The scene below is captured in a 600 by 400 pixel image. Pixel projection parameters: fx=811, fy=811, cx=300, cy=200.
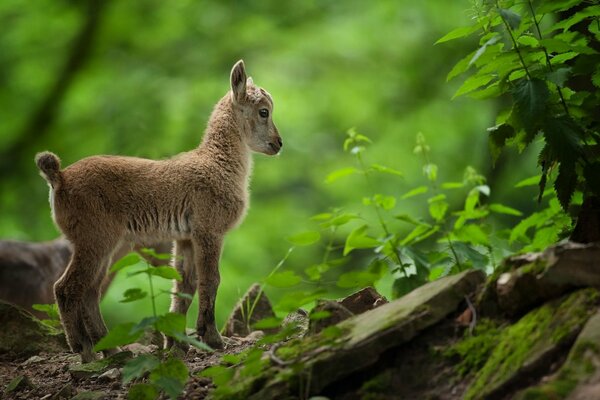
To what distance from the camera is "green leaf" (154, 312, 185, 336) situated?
13.0 feet

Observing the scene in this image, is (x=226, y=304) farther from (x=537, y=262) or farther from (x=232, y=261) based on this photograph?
(x=537, y=262)

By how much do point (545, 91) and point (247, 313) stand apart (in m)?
3.57

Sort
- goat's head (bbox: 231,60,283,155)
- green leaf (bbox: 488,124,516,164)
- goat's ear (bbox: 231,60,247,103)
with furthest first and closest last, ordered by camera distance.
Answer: goat's head (bbox: 231,60,283,155) < goat's ear (bbox: 231,60,247,103) < green leaf (bbox: 488,124,516,164)

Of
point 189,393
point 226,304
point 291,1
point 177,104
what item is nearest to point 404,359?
point 189,393

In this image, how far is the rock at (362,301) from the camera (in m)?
4.82

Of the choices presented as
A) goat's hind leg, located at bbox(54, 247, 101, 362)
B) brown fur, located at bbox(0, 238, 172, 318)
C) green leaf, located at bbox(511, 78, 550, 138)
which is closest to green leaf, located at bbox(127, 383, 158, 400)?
goat's hind leg, located at bbox(54, 247, 101, 362)

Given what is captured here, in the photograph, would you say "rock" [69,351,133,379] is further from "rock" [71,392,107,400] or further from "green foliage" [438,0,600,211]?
"green foliage" [438,0,600,211]

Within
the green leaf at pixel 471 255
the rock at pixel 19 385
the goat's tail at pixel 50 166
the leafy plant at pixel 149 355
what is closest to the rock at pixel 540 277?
the green leaf at pixel 471 255

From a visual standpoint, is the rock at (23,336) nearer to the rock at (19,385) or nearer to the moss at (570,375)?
the rock at (19,385)

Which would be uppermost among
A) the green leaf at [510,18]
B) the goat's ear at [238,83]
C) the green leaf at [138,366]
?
the goat's ear at [238,83]

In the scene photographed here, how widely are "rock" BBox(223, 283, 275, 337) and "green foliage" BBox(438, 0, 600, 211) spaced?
2808 mm

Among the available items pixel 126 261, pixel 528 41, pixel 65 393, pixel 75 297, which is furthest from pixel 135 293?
pixel 528 41

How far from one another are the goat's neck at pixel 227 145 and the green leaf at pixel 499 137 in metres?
2.54

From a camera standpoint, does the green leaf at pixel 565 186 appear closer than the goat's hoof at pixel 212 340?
Yes
